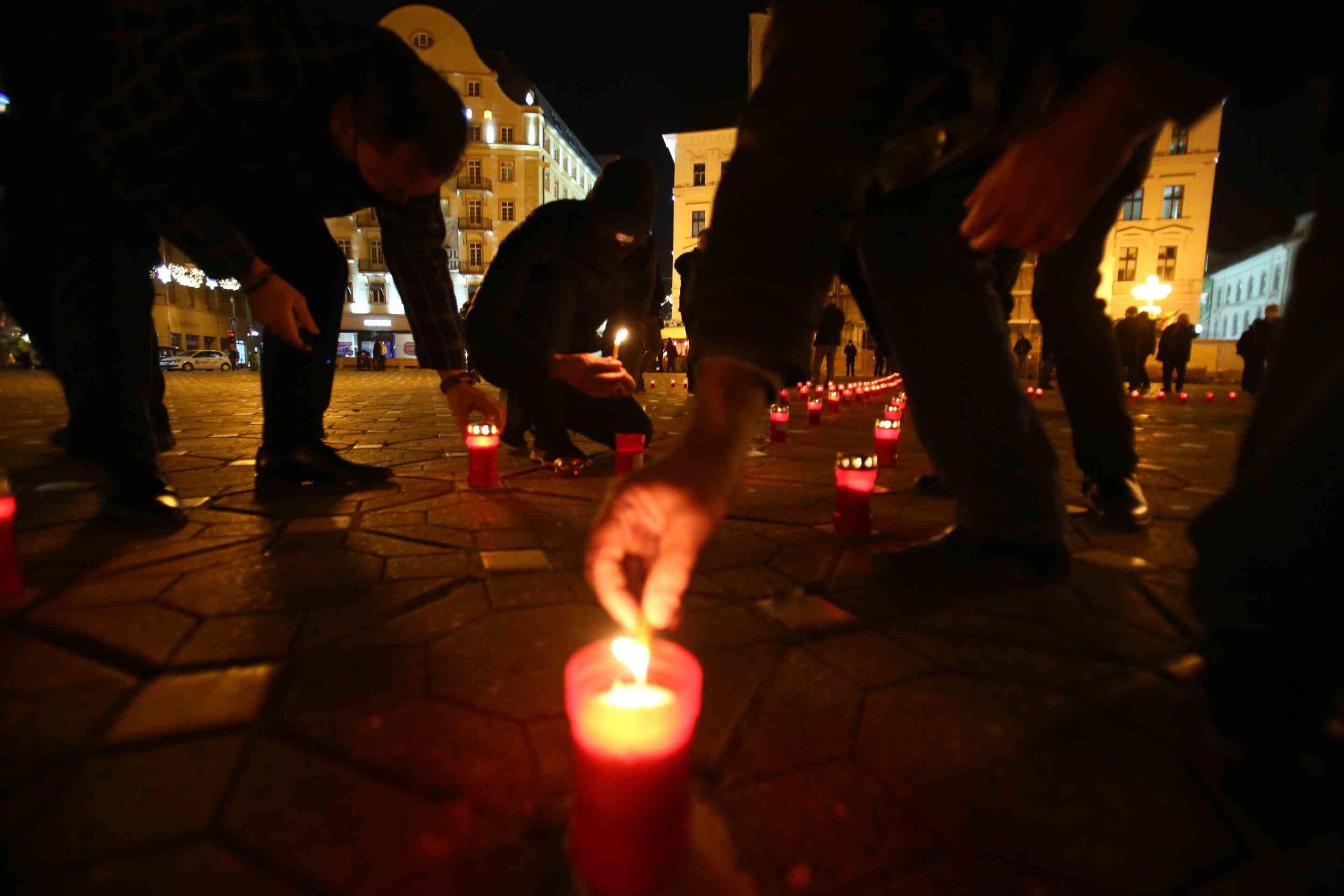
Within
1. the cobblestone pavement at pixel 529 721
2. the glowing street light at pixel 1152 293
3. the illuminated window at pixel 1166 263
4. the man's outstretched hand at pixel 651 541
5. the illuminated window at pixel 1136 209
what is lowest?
the cobblestone pavement at pixel 529 721

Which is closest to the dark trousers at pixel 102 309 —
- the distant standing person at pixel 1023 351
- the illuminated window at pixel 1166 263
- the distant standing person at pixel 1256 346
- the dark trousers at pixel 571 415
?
the dark trousers at pixel 571 415

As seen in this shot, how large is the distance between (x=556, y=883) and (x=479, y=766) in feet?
0.85

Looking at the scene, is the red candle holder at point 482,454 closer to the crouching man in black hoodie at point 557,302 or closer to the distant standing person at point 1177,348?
the crouching man in black hoodie at point 557,302

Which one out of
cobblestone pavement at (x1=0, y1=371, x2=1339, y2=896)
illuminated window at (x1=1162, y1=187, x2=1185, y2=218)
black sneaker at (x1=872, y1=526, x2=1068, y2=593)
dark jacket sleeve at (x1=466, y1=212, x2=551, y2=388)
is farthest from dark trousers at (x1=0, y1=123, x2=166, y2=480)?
illuminated window at (x1=1162, y1=187, x2=1185, y2=218)

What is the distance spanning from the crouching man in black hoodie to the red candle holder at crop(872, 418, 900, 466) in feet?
4.38

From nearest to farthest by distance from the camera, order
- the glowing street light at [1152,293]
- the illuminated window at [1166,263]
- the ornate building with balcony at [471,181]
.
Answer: the glowing street light at [1152,293]
the illuminated window at [1166,263]
the ornate building with balcony at [471,181]

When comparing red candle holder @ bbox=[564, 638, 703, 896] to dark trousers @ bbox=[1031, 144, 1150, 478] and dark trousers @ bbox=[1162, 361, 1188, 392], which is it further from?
dark trousers @ bbox=[1162, 361, 1188, 392]

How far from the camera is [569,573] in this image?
6.09 feet

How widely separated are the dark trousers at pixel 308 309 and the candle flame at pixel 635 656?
258 centimetres

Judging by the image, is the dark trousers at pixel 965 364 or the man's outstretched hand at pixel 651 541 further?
the dark trousers at pixel 965 364

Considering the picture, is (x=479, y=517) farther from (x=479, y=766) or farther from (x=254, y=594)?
(x=479, y=766)

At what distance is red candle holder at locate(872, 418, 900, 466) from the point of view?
3494mm

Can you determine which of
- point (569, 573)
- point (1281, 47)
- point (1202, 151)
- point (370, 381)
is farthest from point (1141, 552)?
point (1202, 151)

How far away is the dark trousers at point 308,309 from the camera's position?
2.74m
